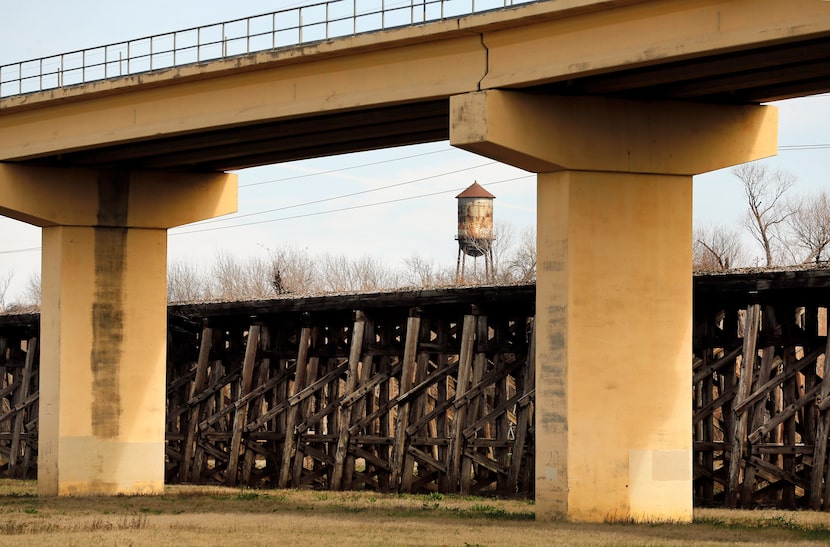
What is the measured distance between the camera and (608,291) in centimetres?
2159

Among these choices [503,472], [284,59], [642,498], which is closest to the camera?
[642,498]

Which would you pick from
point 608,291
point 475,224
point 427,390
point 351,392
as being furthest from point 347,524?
point 475,224

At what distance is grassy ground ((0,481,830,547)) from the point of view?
18688mm

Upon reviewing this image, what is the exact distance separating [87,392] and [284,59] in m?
8.82

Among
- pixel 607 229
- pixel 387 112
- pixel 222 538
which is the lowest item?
pixel 222 538

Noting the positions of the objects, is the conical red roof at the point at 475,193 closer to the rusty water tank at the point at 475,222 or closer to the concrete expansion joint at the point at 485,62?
the rusty water tank at the point at 475,222

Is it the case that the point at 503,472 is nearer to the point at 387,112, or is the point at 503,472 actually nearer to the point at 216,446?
the point at 387,112

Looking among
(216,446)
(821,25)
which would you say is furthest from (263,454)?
(821,25)

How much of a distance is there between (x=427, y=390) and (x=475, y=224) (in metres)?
37.6

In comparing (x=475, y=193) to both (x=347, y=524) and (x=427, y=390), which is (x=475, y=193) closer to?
(x=427, y=390)

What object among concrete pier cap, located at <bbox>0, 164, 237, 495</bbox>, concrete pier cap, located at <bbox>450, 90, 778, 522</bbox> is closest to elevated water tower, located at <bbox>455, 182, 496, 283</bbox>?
concrete pier cap, located at <bbox>0, 164, 237, 495</bbox>

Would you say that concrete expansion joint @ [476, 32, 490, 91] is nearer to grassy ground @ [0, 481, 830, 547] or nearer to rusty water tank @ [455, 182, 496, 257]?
grassy ground @ [0, 481, 830, 547]

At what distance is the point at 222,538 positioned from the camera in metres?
19.0

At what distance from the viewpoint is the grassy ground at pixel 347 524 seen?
1869 cm
